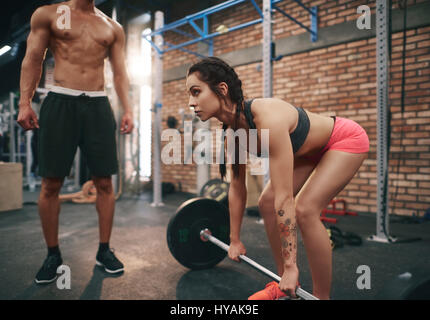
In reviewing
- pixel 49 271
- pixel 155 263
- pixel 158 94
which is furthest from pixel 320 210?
pixel 158 94

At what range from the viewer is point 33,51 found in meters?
1.51

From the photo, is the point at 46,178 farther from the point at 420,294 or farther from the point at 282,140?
the point at 420,294

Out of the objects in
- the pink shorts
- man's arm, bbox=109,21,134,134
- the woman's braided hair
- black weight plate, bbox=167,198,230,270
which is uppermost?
man's arm, bbox=109,21,134,134

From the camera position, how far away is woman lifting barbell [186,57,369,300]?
0.95 metres

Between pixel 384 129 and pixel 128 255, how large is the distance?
2263mm

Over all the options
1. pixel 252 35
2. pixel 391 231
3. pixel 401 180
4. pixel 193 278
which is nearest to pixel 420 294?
pixel 193 278

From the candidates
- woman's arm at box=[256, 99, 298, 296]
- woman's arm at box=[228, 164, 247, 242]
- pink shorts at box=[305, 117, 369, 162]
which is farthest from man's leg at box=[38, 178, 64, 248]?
pink shorts at box=[305, 117, 369, 162]

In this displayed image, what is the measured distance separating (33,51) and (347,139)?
63.6 inches

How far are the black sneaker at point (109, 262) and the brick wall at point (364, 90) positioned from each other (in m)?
2.92

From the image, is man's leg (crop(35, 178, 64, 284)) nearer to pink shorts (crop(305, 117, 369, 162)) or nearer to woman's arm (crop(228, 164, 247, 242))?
woman's arm (crop(228, 164, 247, 242))

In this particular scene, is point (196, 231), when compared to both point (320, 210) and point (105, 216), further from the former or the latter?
point (320, 210)

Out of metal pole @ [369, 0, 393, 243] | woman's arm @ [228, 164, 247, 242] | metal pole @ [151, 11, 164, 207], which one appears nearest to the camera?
woman's arm @ [228, 164, 247, 242]

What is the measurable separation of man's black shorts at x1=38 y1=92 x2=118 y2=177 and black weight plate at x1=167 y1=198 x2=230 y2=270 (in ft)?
1.63

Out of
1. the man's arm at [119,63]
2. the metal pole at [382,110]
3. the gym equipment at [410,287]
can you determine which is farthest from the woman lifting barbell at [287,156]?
the metal pole at [382,110]
